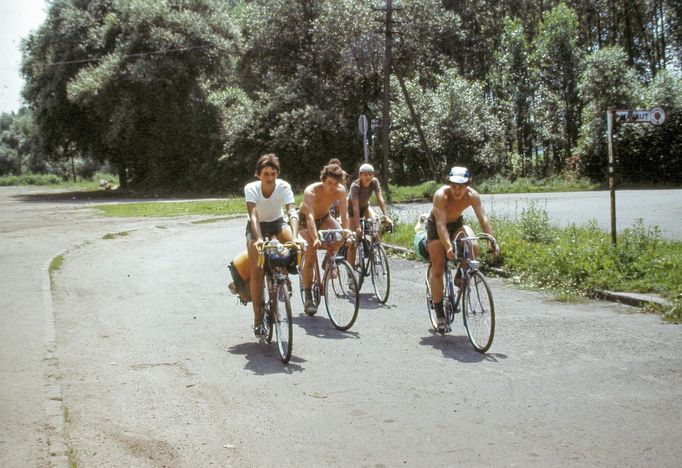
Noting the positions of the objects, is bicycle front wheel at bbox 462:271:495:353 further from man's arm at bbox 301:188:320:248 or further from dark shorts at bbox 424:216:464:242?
man's arm at bbox 301:188:320:248

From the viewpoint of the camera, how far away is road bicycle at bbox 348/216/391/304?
390 inches

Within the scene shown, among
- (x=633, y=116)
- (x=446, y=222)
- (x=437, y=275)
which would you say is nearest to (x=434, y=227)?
(x=446, y=222)

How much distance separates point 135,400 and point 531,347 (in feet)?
11.8

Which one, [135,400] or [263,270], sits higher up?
[263,270]

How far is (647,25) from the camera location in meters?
47.8

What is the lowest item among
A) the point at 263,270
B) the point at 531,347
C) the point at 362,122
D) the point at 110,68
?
the point at 531,347

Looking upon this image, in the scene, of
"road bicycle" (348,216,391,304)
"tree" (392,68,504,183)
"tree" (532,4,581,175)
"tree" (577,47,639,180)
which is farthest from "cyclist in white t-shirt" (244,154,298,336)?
"tree" (532,4,581,175)

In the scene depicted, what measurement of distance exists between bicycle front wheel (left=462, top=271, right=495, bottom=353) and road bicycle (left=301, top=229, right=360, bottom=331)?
50.4 inches

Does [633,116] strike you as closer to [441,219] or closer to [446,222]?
[446,222]

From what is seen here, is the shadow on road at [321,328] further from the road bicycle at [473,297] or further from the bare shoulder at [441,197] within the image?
the bare shoulder at [441,197]

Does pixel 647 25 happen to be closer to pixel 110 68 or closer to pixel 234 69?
pixel 234 69

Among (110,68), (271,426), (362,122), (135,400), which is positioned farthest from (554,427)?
(110,68)

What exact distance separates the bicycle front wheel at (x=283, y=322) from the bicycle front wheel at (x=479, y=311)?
1.71 m

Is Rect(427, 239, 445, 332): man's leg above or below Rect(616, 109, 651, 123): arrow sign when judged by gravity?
below
